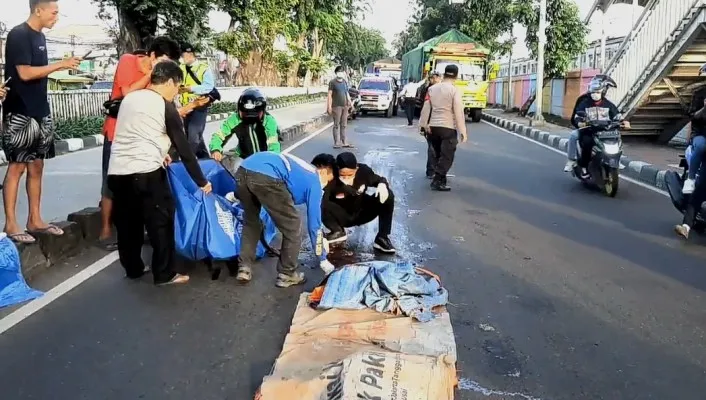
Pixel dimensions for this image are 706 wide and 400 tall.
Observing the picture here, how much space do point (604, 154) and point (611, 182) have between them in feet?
1.21

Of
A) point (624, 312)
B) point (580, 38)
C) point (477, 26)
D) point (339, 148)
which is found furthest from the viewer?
point (477, 26)

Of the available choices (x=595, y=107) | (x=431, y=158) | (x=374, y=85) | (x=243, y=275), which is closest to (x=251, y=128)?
(x=243, y=275)

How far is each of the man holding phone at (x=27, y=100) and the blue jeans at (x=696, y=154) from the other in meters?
5.49

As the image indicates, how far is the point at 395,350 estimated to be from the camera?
12.0 ft

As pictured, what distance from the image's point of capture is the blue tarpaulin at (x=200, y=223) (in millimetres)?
5223

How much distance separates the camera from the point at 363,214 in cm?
628

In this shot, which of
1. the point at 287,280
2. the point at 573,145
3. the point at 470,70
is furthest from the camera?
the point at 470,70

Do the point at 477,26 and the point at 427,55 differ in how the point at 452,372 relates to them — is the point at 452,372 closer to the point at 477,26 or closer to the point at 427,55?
the point at 427,55

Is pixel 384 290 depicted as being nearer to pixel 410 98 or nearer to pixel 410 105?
pixel 410 98

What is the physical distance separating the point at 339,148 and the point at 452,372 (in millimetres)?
12494

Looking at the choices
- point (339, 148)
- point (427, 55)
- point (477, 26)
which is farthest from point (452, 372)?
point (477, 26)

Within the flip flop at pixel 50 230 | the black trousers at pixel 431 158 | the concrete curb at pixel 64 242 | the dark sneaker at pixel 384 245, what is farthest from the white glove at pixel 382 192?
the black trousers at pixel 431 158

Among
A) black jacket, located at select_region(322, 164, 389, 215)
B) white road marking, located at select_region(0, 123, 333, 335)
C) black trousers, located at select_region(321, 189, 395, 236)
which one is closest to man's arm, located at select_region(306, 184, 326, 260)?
black jacket, located at select_region(322, 164, 389, 215)

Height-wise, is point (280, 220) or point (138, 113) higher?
point (138, 113)
